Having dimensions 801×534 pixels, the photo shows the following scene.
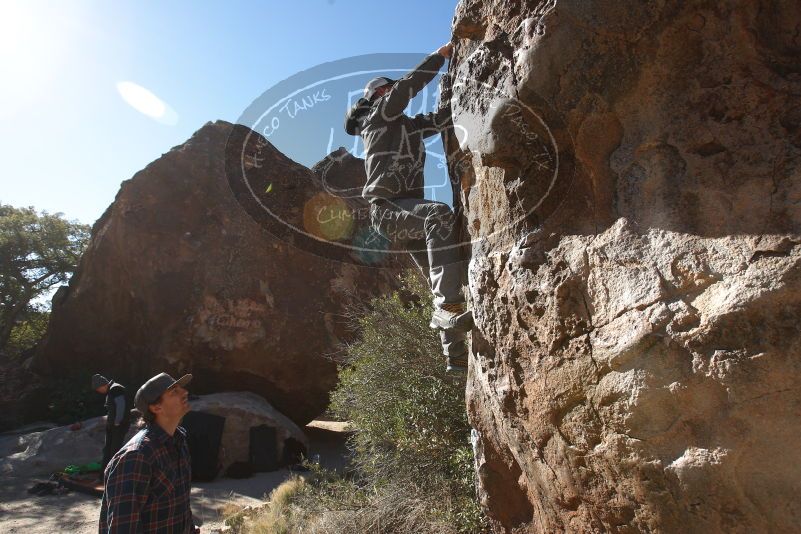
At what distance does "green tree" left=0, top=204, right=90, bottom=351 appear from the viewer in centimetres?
1966

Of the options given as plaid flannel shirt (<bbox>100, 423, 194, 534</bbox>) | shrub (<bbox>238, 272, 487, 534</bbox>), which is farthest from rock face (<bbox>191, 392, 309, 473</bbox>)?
plaid flannel shirt (<bbox>100, 423, 194, 534</bbox>)

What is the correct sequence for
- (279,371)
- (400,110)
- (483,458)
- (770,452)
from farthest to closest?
(279,371) → (400,110) → (483,458) → (770,452)

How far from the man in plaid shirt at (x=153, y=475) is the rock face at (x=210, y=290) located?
810 centimetres

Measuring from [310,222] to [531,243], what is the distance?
422 inches

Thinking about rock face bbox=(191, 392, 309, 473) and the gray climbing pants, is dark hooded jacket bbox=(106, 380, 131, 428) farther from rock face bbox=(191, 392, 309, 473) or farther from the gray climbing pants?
the gray climbing pants

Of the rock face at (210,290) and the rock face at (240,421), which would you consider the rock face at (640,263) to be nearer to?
the rock face at (240,421)

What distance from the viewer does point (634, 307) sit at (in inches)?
78.2

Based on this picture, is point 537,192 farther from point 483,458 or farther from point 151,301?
point 151,301

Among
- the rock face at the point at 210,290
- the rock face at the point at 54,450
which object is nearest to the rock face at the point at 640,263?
the rock face at the point at 210,290

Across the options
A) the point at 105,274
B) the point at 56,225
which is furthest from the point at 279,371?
the point at 56,225

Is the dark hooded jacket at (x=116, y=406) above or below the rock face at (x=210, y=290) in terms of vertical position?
below

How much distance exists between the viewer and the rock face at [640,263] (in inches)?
67.7

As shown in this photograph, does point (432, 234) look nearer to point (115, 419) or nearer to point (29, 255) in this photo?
point (115, 419)

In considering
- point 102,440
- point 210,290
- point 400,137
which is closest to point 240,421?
point 102,440
